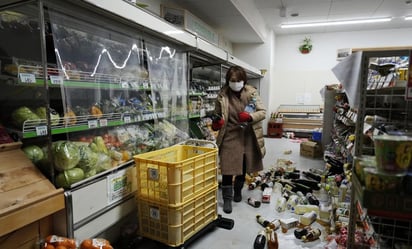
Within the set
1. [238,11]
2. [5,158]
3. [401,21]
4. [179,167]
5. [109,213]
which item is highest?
[401,21]

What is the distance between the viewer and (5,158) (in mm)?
1355

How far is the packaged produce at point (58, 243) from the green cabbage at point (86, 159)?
0.39 metres

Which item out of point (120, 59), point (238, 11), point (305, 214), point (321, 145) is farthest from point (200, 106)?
point (321, 145)

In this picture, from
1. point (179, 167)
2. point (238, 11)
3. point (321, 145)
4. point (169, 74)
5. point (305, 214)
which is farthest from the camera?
point (321, 145)

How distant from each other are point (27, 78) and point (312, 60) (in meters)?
7.99

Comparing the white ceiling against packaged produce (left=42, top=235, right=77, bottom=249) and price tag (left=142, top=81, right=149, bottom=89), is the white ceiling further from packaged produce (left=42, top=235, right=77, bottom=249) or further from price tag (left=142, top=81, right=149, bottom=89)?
packaged produce (left=42, top=235, right=77, bottom=249)

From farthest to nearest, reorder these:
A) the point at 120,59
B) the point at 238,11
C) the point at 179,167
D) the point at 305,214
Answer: the point at 238,11
the point at 305,214
the point at 120,59
the point at 179,167

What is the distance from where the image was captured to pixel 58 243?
134 cm

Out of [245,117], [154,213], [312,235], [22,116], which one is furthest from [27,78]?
[312,235]

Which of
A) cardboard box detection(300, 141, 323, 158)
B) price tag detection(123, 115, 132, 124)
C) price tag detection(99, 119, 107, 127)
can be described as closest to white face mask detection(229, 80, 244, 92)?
price tag detection(123, 115, 132, 124)

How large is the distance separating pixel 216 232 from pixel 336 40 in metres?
7.54

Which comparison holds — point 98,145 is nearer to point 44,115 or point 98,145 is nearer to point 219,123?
point 44,115

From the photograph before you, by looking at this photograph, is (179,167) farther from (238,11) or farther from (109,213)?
(238,11)

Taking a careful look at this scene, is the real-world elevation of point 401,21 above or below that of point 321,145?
above
